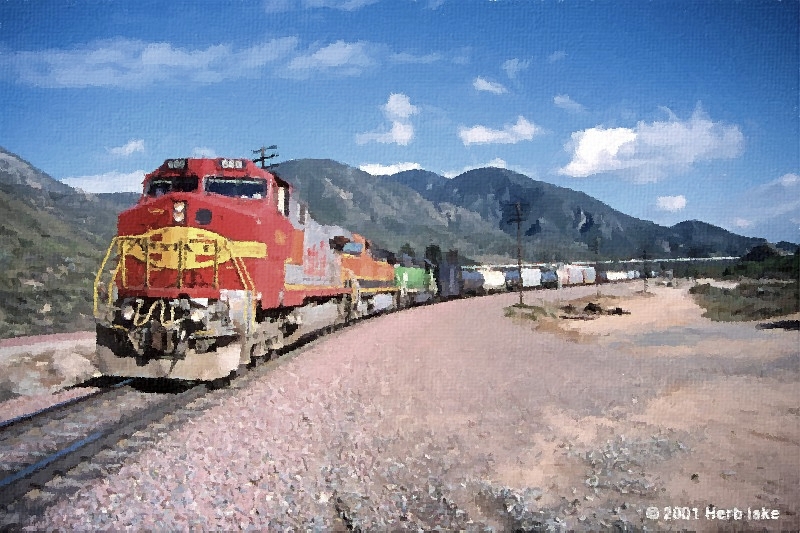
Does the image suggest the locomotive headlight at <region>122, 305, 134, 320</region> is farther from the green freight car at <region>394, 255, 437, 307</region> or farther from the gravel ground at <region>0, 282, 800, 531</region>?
the green freight car at <region>394, 255, 437, 307</region>

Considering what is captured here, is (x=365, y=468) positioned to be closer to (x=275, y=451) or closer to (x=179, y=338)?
(x=275, y=451)

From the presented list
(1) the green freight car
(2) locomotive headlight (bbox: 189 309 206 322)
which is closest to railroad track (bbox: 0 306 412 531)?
(2) locomotive headlight (bbox: 189 309 206 322)

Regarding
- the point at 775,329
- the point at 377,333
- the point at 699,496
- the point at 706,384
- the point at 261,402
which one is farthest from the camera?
the point at 775,329

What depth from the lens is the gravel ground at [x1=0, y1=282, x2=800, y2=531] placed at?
16.8 ft

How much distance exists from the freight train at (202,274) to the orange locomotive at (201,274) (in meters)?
0.02

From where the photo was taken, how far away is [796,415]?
9344 millimetres

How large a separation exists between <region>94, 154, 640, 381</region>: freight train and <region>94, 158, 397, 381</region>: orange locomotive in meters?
0.02

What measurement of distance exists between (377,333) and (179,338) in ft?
32.8

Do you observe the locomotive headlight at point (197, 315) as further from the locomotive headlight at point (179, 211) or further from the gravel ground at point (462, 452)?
the locomotive headlight at point (179, 211)

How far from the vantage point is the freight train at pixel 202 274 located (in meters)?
9.17

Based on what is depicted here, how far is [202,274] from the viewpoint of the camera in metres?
10.0

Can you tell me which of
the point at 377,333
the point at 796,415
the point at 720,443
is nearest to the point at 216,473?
the point at 720,443

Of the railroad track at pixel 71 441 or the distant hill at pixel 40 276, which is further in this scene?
the distant hill at pixel 40 276

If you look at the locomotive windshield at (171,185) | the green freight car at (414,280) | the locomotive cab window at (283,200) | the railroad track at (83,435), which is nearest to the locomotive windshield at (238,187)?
the locomotive windshield at (171,185)
